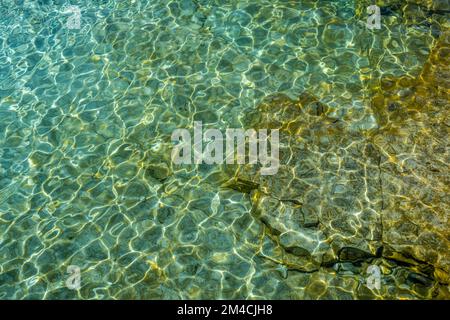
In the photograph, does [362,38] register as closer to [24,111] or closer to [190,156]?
[190,156]

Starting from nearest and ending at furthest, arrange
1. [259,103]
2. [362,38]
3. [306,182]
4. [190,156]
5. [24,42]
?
1. [306,182]
2. [190,156]
3. [259,103]
4. [362,38]
5. [24,42]

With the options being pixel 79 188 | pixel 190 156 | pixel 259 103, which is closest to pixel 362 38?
Answer: pixel 259 103

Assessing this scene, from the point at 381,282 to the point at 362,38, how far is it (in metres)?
4.35

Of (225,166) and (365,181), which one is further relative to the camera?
(225,166)

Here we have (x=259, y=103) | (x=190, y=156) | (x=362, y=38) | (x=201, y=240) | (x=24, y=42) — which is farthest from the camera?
(x=24, y=42)

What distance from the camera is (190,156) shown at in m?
6.59

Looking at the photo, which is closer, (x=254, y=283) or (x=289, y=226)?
(x=254, y=283)

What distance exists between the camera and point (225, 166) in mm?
6430

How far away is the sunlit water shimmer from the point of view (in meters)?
5.44

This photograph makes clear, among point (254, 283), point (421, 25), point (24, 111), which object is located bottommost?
point (254, 283)

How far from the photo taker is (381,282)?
16.9ft

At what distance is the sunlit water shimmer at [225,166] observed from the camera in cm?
544

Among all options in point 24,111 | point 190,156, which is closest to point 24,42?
point 24,111

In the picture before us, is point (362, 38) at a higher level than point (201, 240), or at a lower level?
higher
